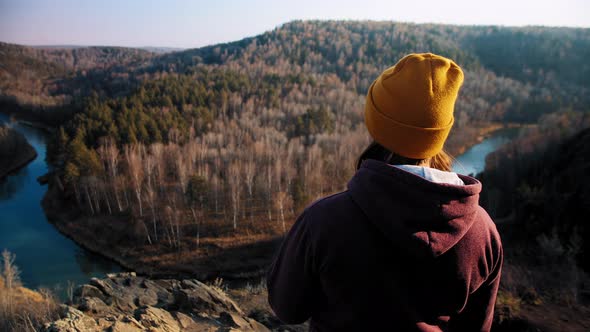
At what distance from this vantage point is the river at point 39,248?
544 inches

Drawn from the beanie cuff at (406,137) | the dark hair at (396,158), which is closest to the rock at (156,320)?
the dark hair at (396,158)

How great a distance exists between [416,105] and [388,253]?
44cm

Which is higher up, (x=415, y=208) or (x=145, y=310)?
(x=415, y=208)

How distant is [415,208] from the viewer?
0.86m

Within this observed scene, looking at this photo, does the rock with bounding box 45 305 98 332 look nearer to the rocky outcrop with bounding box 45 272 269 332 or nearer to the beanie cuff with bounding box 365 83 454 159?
the rocky outcrop with bounding box 45 272 269 332

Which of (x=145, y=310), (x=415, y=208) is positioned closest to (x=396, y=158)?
(x=415, y=208)

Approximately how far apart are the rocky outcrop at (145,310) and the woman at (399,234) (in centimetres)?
344

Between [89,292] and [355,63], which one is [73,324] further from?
[355,63]

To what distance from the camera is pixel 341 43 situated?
6322 centimetres

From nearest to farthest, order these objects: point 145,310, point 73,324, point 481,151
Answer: point 73,324 < point 145,310 < point 481,151

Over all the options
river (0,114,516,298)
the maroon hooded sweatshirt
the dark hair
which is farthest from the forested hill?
the maroon hooded sweatshirt

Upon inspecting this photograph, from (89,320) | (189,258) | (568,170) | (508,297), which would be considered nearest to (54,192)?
(189,258)

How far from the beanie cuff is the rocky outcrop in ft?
12.4

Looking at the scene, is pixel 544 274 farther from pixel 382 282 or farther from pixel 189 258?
pixel 189 258
